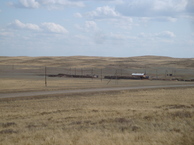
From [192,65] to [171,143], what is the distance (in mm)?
162121

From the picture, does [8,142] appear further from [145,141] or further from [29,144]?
[145,141]

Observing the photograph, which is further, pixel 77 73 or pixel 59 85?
pixel 77 73

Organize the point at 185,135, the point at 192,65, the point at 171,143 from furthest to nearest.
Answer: the point at 192,65 → the point at 185,135 → the point at 171,143

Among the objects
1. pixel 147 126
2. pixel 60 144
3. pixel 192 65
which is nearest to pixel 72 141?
pixel 60 144

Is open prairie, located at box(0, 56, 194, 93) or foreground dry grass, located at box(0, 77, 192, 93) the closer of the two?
foreground dry grass, located at box(0, 77, 192, 93)

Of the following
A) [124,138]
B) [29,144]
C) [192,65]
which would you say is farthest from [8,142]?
[192,65]

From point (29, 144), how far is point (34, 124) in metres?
6.41

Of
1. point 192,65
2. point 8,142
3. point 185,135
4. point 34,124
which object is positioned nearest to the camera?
point 185,135

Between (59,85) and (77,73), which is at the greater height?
(77,73)

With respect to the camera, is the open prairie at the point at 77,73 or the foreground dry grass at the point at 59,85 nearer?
the foreground dry grass at the point at 59,85

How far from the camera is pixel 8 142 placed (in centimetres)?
1080

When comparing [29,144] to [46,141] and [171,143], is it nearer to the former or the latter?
[46,141]

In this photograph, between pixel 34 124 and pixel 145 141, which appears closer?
pixel 145 141

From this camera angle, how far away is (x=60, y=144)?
9.95 m
